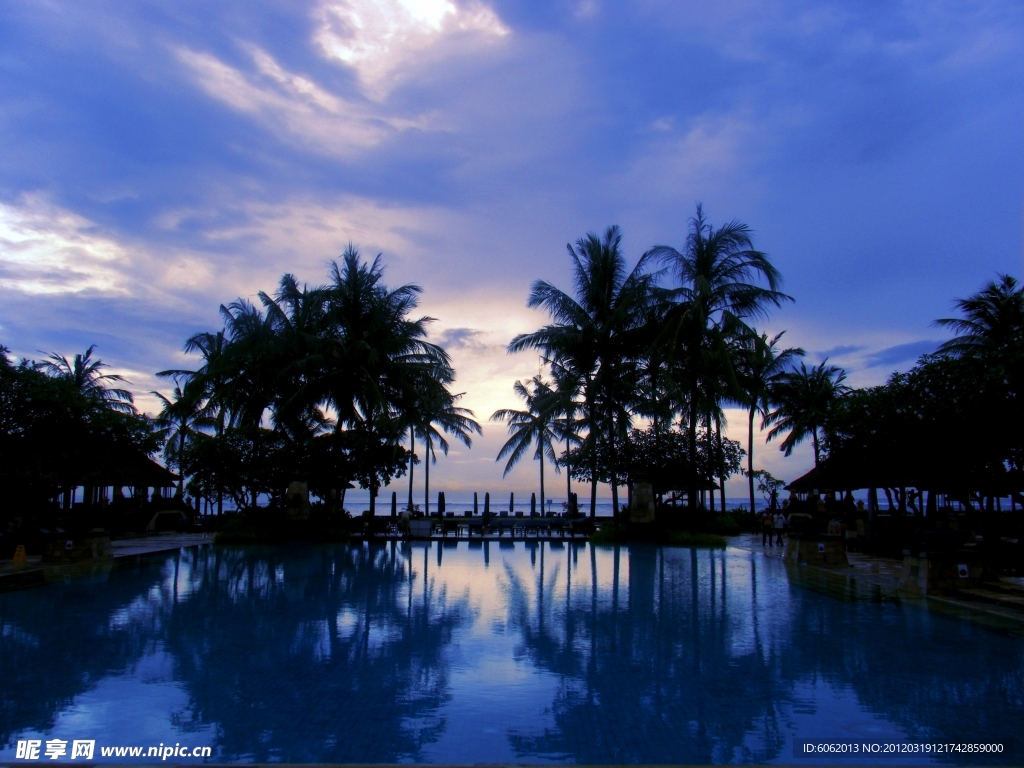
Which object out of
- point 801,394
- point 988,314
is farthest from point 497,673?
point 801,394

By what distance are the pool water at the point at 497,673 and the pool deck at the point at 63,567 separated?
790 millimetres

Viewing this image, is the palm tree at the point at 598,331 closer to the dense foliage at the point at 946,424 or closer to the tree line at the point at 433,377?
the tree line at the point at 433,377

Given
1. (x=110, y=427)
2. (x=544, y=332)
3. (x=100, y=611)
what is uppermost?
(x=544, y=332)

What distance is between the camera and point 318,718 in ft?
17.3

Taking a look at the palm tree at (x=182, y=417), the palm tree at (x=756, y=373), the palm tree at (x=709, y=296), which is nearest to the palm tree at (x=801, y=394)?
the palm tree at (x=756, y=373)

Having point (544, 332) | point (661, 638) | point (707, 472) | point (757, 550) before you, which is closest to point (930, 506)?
point (757, 550)

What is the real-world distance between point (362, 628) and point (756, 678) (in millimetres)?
4451

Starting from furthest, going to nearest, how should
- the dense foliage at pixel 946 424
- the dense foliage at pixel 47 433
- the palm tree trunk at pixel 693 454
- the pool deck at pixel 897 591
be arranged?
the palm tree trunk at pixel 693 454, the dense foliage at pixel 47 433, the dense foliage at pixel 946 424, the pool deck at pixel 897 591

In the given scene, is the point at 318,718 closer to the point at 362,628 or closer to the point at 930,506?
the point at 362,628

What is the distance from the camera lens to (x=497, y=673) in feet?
21.6

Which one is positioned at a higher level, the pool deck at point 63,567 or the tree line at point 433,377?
the tree line at point 433,377

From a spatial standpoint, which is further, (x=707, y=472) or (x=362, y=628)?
(x=707, y=472)

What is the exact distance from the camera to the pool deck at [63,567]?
1255 centimetres

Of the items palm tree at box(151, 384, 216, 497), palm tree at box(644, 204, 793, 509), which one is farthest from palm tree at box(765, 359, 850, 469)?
palm tree at box(151, 384, 216, 497)
